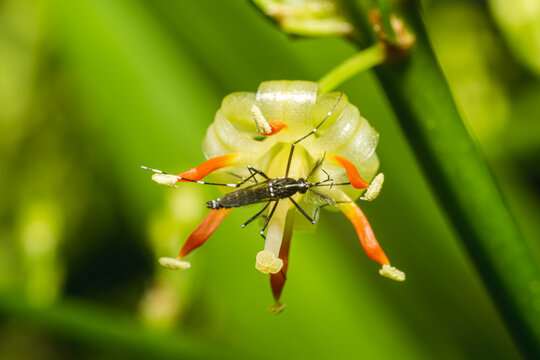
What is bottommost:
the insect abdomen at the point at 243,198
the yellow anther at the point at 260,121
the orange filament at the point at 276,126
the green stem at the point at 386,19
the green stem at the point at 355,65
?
the insect abdomen at the point at 243,198

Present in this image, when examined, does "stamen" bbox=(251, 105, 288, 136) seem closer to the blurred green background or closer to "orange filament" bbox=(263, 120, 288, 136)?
"orange filament" bbox=(263, 120, 288, 136)

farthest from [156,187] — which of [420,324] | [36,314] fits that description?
[420,324]

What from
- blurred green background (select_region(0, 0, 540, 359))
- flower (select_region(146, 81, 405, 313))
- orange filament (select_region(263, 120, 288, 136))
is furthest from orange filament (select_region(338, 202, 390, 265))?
blurred green background (select_region(0, 0, 540, 359))

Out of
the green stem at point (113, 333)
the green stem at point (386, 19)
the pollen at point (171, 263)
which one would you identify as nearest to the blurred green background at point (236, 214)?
the green stem at point (113, 333)

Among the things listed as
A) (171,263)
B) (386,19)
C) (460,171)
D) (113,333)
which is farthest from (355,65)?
(113,333)

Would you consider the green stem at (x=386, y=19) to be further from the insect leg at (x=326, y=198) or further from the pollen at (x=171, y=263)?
the pollen at (x=171, y=263)

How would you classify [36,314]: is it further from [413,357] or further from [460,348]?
[460,348]
